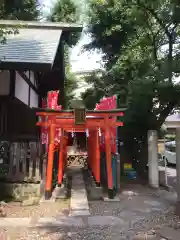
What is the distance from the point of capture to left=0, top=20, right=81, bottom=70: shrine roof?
723 centimetres

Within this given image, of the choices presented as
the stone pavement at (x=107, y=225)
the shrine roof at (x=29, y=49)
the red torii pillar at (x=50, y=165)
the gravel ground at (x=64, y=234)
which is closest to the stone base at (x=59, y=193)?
the red torii pillar at (x=50, y=165)

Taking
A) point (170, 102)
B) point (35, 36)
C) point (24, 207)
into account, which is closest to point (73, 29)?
point (35, 36)

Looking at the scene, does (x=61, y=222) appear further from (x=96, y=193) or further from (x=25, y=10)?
(x=25, y=10)

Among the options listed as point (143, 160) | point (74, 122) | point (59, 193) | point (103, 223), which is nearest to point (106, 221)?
point (103, 223)

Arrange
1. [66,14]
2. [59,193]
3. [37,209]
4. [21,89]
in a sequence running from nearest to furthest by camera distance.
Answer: [37,209] → [59,193] → [21,89] → [66,14]

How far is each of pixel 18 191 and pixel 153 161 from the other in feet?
17.4

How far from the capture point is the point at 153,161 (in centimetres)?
1091

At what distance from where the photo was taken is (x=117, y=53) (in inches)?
599

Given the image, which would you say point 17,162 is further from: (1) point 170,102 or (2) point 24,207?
(1) point 170,102

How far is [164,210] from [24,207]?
347 cm

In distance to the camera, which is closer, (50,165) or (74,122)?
(50,165)

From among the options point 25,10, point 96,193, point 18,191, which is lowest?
point 96,193

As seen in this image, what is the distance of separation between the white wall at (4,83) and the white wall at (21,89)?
1.13 feet

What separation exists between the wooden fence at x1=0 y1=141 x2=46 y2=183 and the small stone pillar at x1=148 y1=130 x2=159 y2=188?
4389 millimetres
